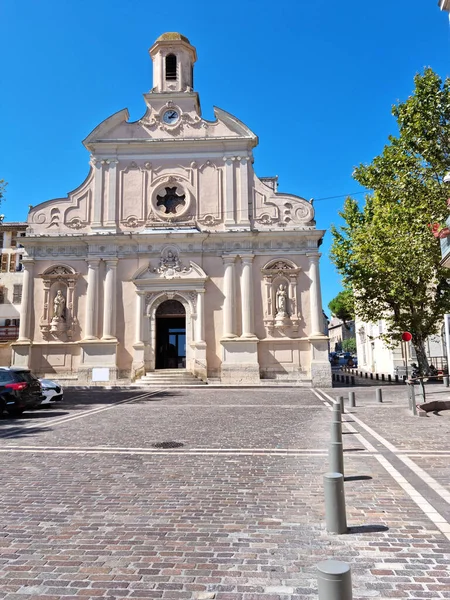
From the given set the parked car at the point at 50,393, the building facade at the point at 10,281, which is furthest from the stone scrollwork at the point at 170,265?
the building facade at the point at 10,281

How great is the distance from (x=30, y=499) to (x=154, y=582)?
2799mm

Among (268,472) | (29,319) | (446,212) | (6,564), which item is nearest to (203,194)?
(29,319)

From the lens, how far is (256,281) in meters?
27.5

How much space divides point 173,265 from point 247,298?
4903 mm

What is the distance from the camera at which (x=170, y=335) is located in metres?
28.7

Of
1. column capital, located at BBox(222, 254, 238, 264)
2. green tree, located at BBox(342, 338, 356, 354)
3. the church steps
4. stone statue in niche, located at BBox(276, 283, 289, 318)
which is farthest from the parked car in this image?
green tree, located at BBox(342, 338, 356, 354)

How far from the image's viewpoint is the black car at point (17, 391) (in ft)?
43.6

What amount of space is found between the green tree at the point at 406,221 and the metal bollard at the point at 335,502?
16.0 meters

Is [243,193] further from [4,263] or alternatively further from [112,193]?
[4,263]

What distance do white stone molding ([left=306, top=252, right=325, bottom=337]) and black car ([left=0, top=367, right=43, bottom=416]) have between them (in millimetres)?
16304

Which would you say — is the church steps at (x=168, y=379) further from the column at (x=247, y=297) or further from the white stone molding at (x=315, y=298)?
the white stone molding at (x=315, y=298)

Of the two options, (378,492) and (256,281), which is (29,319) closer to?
A: (256,281)

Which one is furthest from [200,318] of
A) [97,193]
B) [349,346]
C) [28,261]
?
[349,346]

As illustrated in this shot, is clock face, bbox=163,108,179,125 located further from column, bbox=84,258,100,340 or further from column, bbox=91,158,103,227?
column, bbox=84,258,100,340
